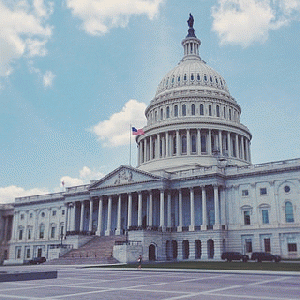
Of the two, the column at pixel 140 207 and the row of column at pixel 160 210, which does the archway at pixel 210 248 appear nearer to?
the row of column at pixel 160 210

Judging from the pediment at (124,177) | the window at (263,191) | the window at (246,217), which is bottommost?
the window at (246,217)

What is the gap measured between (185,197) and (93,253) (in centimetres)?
2072

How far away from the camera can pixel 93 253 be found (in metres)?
64.8

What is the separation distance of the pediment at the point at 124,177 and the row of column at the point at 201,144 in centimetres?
1417

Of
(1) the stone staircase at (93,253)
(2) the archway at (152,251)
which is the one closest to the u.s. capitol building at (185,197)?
(2) the archway at (152,251)

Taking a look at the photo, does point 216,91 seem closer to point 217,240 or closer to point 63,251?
point 217,240

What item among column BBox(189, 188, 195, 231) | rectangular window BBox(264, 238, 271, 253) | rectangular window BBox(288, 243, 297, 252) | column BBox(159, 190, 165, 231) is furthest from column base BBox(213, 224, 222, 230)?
rectangular window BBox(288, 243, 297, 252)

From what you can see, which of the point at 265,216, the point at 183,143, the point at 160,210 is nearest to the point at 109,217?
the point at 160,210

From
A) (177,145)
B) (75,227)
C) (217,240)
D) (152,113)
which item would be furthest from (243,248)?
(152,113)

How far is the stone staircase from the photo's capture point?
195ft

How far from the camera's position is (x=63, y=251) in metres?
69.3

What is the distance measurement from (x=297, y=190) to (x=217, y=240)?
15.2 metres

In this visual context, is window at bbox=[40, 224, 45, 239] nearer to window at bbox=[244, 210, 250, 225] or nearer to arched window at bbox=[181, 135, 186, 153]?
arched window at bbox=[181, 135, 186, 153]

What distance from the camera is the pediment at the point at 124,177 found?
73938 mm
